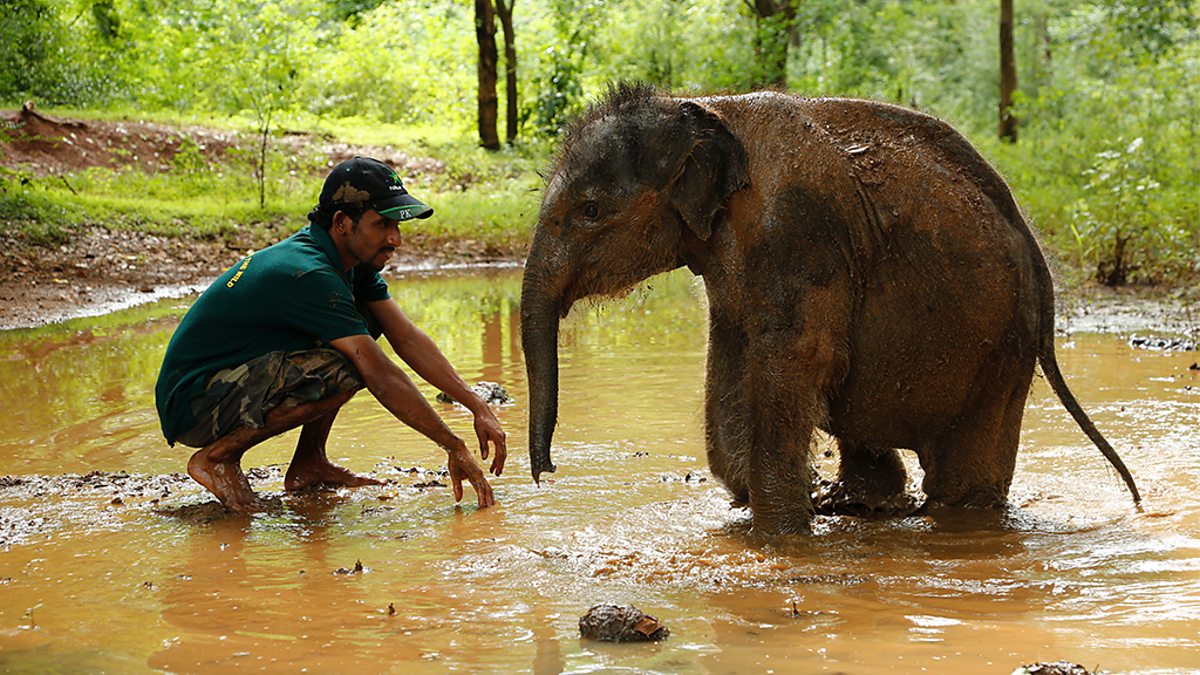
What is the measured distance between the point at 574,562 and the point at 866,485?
1.78 m

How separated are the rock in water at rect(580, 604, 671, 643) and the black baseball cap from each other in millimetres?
2510

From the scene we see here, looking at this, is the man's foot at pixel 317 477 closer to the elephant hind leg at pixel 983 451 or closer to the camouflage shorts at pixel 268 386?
the camouflage shorts at pixel 268 386

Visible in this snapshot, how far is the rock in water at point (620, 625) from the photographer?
374cm

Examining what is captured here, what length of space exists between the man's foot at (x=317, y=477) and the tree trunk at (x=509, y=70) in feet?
63.3

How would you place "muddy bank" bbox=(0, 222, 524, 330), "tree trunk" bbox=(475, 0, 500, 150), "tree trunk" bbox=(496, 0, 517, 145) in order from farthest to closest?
"tree trunk" bbox=(496, 0, 517, 145), "tree trunk" bbox=(475, 0, 500, 150), "muddy bank" bbox=(0, 222, 524, 330)

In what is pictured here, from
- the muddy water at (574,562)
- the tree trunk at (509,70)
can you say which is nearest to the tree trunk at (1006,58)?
the tree trunk at (509,70)

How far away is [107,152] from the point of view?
798 inches

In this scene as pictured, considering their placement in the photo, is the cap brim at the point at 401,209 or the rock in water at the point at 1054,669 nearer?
the rock in water at the point at 1054,669

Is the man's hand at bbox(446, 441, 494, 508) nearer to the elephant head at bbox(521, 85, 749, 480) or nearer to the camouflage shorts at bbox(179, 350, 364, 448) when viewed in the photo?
the elephant head at bbox(521, 85, 749, 480)

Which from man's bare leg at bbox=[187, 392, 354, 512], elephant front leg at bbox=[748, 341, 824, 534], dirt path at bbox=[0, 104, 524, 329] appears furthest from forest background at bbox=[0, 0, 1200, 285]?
man's bare leg at bbox=[187, 392, 354, 512]

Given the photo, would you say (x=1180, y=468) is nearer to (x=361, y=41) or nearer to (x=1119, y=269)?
(x=1119, y=269)

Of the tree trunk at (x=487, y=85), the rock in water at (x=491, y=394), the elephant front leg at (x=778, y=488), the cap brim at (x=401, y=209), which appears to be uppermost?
the tree trunk at (x=487, y=85)

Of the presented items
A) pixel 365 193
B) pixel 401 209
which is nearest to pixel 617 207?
pixel 401 209

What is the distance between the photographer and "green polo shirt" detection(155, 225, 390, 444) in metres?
5.71
